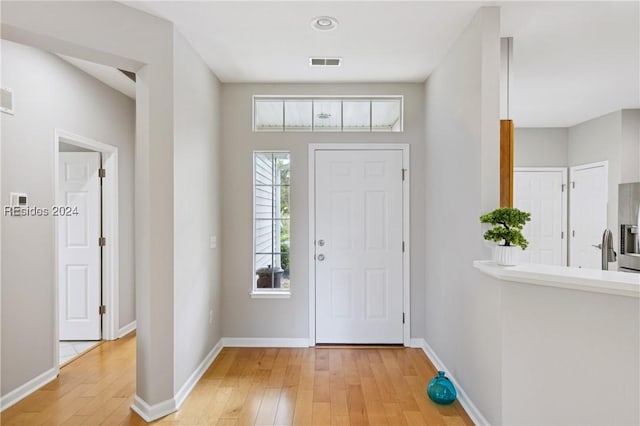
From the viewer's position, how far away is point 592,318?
1.72 meters

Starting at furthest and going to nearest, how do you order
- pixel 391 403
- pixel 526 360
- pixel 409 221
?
1. pixel 409 221
2. pixel 391 403
3. pixel 526 360

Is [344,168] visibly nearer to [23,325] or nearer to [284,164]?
[284,164]

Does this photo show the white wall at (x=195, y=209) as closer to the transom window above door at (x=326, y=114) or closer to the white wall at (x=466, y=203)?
the transom window above door at (x=326, y=114)

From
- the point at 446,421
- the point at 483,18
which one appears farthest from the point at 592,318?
the point at 483,18

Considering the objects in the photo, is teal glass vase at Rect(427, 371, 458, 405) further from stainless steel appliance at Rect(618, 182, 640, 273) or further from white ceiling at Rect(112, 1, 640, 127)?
stainless steel appliance at Rect(618, 182, 640, 273)

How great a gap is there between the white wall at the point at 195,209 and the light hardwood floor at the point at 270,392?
0.34m

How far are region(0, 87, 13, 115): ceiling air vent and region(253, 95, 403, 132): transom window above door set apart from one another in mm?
1909

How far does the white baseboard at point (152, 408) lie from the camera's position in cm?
227

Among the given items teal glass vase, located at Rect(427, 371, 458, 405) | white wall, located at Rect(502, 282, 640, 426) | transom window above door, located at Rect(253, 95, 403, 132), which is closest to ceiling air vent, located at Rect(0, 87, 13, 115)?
transom window above door, located at Rect(253, 95, 403, 132)

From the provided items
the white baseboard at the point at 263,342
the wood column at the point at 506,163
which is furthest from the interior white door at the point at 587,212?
the white baseboard at the point at 263,342

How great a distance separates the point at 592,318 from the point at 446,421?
112 cm

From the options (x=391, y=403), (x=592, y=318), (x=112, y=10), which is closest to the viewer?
(x=592, y=318)

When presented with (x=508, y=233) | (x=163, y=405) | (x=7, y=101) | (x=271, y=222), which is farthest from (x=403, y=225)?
(x=7, y=101)

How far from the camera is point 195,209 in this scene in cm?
282
